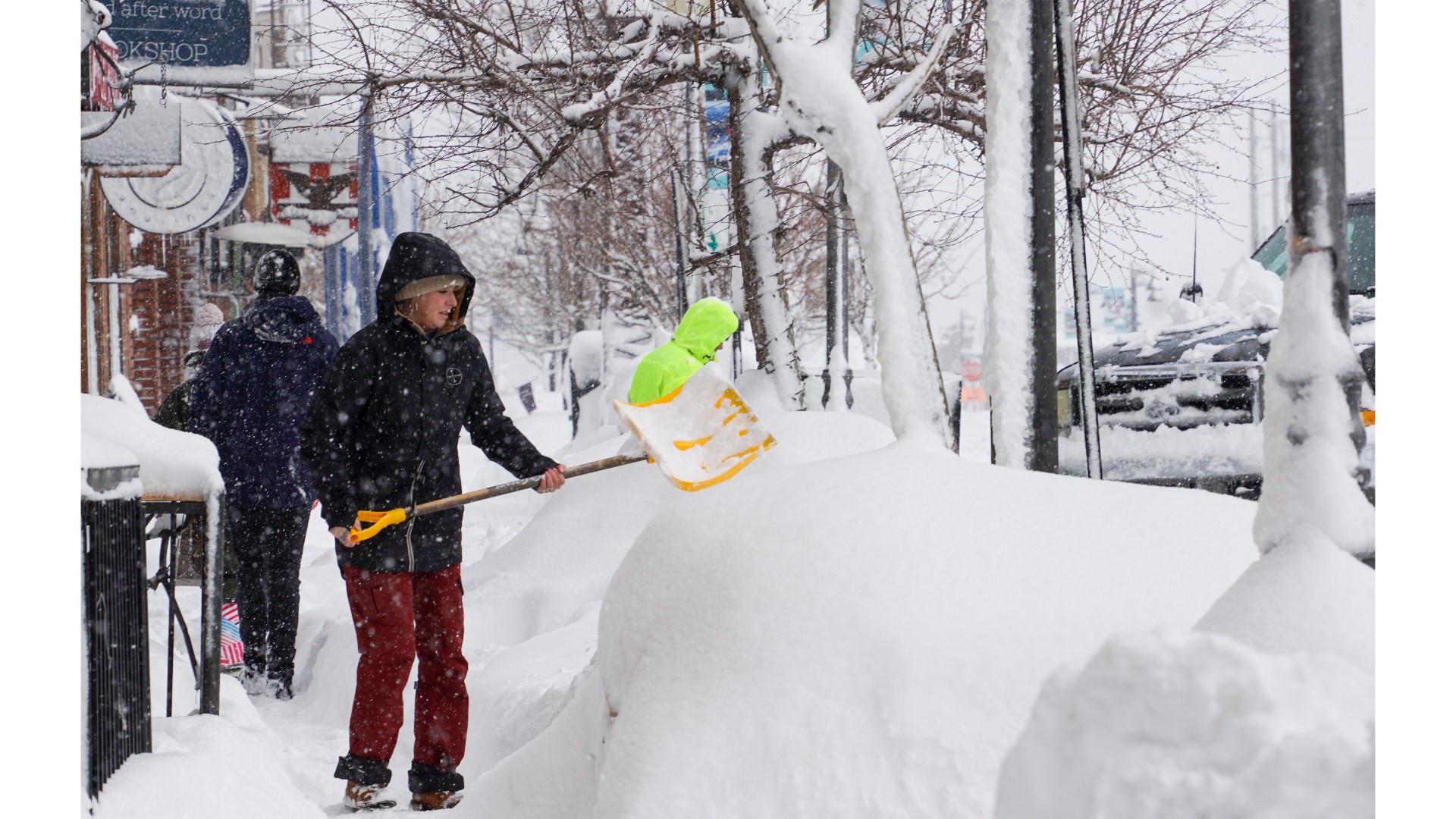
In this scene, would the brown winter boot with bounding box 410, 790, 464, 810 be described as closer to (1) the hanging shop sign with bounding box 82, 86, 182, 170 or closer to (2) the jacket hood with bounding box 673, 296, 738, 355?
(2) the jacket hood with bounding box 673, 296, 738, 355

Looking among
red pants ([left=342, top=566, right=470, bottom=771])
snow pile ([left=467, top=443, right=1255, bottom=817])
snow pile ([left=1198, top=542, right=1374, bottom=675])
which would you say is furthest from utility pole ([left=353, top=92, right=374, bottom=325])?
snow pile ([left=1198, top=542, right=1374, bottom=675])

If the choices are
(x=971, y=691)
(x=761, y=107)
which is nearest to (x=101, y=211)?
(x=761, y=107)

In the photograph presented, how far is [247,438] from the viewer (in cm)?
514

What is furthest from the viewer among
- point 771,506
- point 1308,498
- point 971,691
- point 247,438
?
point 247,438

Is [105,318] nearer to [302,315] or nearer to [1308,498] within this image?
[302,315]

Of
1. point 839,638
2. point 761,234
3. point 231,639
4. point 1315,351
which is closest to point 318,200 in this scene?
point 761,234

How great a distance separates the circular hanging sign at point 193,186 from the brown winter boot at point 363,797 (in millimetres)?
6705

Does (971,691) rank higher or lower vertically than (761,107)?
lower

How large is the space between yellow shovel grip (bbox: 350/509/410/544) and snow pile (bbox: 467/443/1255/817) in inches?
46.3

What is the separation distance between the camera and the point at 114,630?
2.80m

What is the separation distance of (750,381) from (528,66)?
103 inches

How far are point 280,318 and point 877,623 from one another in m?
3.81

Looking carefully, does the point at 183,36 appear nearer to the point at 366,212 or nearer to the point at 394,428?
the point at 366,212

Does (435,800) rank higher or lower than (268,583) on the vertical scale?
lower
